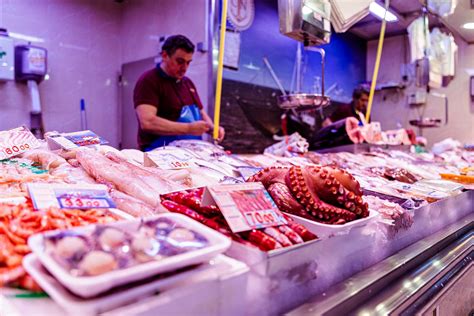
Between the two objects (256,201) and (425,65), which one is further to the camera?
(425,65)

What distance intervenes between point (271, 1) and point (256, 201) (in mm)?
5593

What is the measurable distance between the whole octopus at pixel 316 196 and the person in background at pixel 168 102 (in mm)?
1707

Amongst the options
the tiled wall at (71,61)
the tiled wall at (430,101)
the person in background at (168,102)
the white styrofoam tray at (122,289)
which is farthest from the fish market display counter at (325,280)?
the tiled wall at (430,101)

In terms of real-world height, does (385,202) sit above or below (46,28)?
below

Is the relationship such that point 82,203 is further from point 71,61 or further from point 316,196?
point 71,61

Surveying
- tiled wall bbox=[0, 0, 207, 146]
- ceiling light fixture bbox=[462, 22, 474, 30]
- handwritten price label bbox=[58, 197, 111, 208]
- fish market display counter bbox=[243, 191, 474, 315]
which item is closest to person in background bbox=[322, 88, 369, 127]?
tiled wall bbox=[0, 0, 207, 146]

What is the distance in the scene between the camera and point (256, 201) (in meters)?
1.13

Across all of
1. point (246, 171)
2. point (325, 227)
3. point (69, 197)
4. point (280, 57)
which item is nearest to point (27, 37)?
point (280, 57)

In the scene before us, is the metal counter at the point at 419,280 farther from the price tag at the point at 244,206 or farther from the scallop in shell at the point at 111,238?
the scallop in shell at the point at 111,238

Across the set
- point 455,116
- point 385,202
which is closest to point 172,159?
point 385,202

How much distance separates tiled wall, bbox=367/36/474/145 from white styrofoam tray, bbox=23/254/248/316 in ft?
25.3

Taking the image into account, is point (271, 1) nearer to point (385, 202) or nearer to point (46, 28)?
point (46, 28)

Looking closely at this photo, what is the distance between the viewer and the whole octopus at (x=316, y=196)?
119cm

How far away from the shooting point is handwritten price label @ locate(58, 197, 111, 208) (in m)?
1.06
